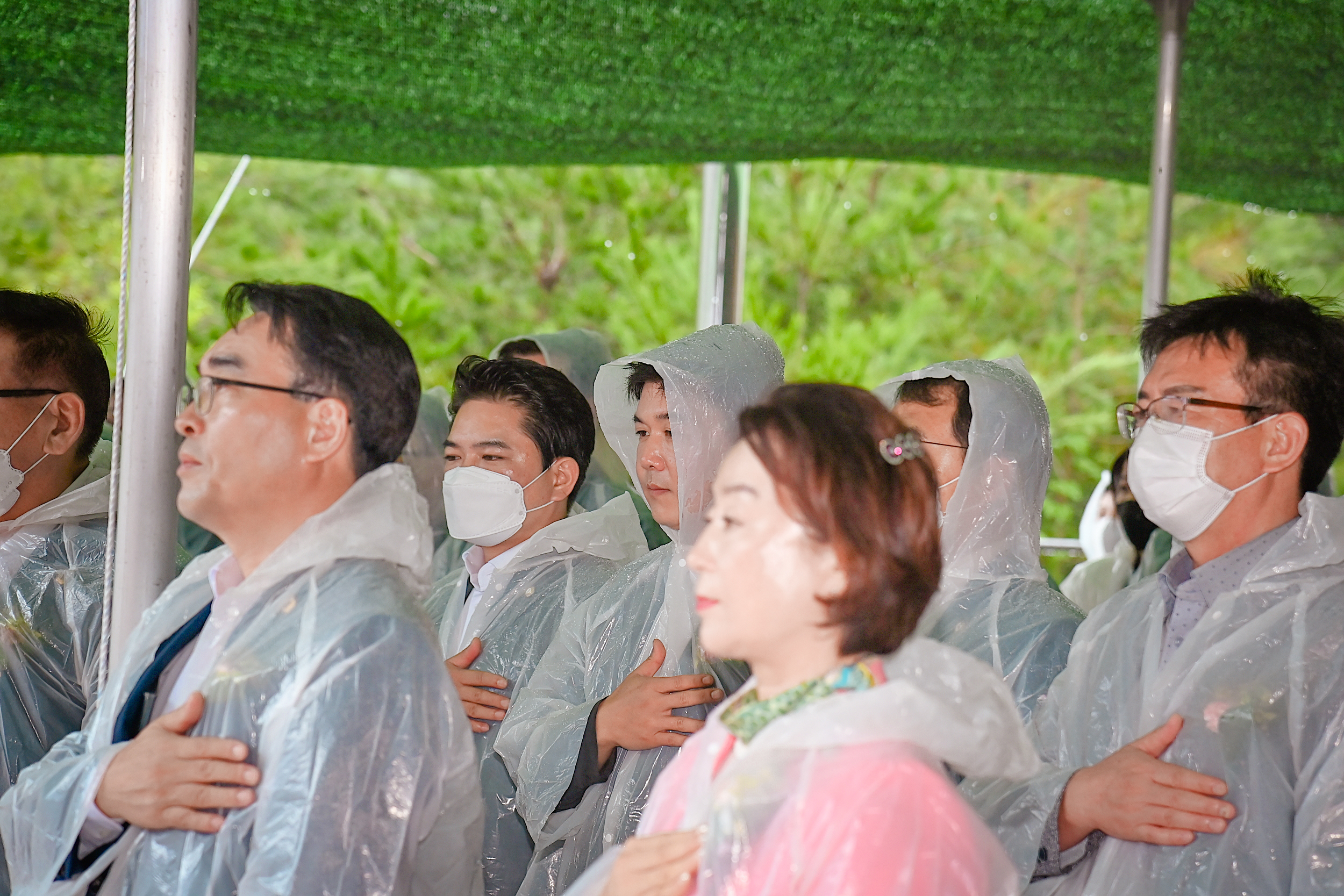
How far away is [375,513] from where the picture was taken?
1578 mm

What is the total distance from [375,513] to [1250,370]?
1.29 m

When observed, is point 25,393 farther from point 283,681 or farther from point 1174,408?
point 1174,408

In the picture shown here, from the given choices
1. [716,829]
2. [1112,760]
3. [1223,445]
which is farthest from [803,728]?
[1223,445]

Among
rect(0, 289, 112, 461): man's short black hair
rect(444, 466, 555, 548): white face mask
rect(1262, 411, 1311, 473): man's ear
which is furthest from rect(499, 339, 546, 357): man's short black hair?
rect(1262, 411, 1311, 473): man's ear

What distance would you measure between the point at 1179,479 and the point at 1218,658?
278 mm

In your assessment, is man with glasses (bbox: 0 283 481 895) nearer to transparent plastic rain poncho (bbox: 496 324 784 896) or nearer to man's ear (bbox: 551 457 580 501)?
transparent plastic rain poncho (bbox: 496 324 784 896)

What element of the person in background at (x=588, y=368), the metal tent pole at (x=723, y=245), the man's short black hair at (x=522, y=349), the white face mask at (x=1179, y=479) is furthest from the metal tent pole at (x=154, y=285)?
the metal tent pole at (x=723, y=245)

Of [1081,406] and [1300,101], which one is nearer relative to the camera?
[1300,101]

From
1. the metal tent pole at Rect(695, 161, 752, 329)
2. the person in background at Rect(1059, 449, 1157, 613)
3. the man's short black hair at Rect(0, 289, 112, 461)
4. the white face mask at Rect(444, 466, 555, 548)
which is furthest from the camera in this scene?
the metal tent pole at Rect(695, 161, 752, 329)

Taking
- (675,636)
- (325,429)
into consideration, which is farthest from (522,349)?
(325,429)

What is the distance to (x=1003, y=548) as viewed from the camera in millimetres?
2334

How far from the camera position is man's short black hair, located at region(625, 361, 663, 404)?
250 cm

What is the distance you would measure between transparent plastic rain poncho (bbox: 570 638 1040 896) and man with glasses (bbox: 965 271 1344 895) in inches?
22.8

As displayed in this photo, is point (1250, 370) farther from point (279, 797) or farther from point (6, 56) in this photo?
point (6, 56)
